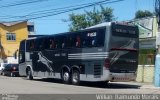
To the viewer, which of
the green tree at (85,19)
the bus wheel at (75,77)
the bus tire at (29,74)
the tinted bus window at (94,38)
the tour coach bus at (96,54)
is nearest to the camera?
the tour coach bus at (96,54)

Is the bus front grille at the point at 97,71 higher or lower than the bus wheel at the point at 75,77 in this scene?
higher

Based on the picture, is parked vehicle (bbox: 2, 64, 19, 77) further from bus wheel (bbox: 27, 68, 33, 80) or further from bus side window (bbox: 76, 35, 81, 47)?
bus side window (bbox: 76, 35, 81, 47)

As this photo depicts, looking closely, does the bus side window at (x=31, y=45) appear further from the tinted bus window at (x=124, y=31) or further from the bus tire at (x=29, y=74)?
the tinted bus window at (x=124, y=31)

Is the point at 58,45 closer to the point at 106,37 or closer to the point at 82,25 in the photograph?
the point at 106,37

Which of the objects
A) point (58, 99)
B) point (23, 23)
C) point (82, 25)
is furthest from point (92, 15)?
point (58, 99)

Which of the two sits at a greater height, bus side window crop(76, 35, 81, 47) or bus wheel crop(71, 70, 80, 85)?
bus side window crop(76, 35, 81, 47)

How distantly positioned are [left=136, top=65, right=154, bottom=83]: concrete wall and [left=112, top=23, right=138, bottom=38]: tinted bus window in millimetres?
5372

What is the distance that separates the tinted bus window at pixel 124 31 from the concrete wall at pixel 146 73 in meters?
5.37

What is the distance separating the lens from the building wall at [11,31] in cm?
7744

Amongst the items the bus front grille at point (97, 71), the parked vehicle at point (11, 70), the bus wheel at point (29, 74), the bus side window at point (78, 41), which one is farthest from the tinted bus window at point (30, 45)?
the parked vehicle at point (11, 70)

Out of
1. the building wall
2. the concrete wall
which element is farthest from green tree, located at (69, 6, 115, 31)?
the concrete wall

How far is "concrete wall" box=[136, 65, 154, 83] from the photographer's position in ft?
103

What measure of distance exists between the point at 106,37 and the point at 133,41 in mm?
2147

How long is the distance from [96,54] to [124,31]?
2105mm
